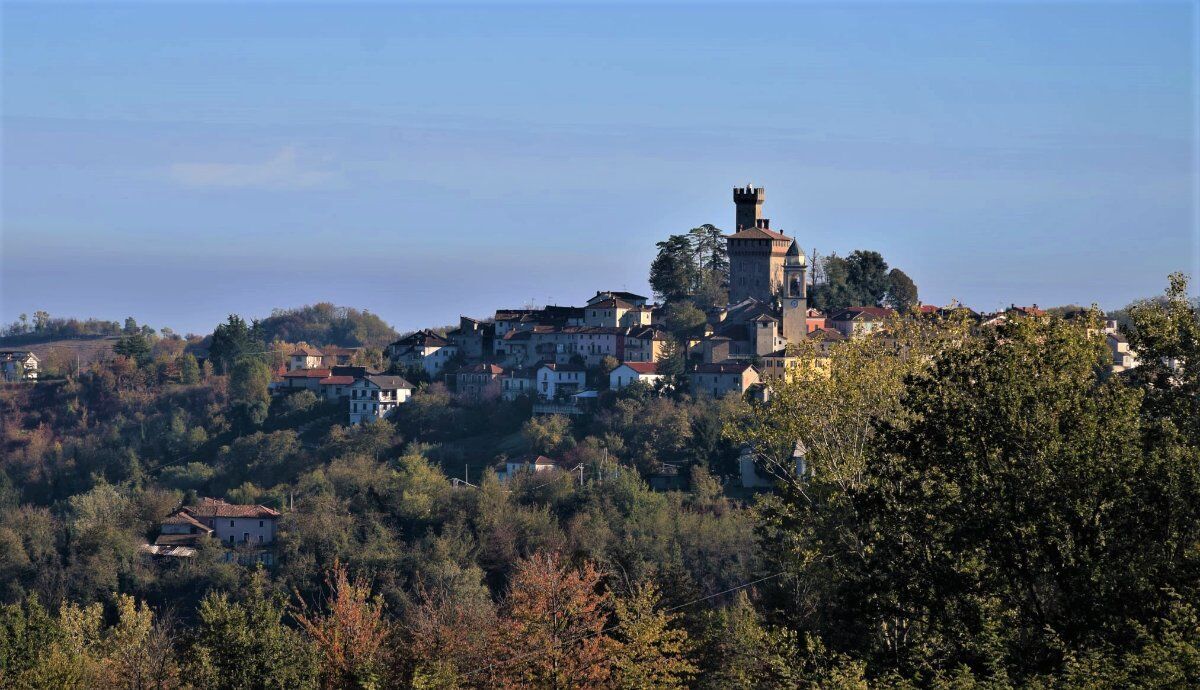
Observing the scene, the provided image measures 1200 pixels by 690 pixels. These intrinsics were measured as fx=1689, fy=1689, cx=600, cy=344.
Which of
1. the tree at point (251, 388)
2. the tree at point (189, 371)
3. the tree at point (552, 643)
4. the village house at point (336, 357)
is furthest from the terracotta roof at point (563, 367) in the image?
the tree at point (552, 643)

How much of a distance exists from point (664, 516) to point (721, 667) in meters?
31.7

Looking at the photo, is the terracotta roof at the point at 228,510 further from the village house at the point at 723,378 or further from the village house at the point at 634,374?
the village house at the point at 723,378

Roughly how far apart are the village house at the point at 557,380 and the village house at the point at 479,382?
8.75 feet

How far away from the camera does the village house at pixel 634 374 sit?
76.6 meters

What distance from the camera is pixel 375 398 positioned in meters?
83.0

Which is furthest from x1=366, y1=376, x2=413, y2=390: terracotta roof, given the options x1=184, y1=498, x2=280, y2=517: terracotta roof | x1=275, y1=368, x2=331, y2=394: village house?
x1=184, y1=498, x2=280, y2=517: terracotta roof

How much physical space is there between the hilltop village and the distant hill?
160 feet

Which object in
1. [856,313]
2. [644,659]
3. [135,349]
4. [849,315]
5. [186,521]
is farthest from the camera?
[135,349]

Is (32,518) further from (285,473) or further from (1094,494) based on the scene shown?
(1094,494)

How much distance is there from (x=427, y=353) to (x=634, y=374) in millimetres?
14820

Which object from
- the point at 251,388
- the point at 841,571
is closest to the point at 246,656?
the point at 841,571

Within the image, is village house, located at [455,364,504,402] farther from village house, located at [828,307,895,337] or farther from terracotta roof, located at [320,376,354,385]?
village house, located at [828,307,895,337]

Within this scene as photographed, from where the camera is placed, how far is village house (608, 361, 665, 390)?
76.6m

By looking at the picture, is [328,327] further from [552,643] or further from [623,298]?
[552,643]
